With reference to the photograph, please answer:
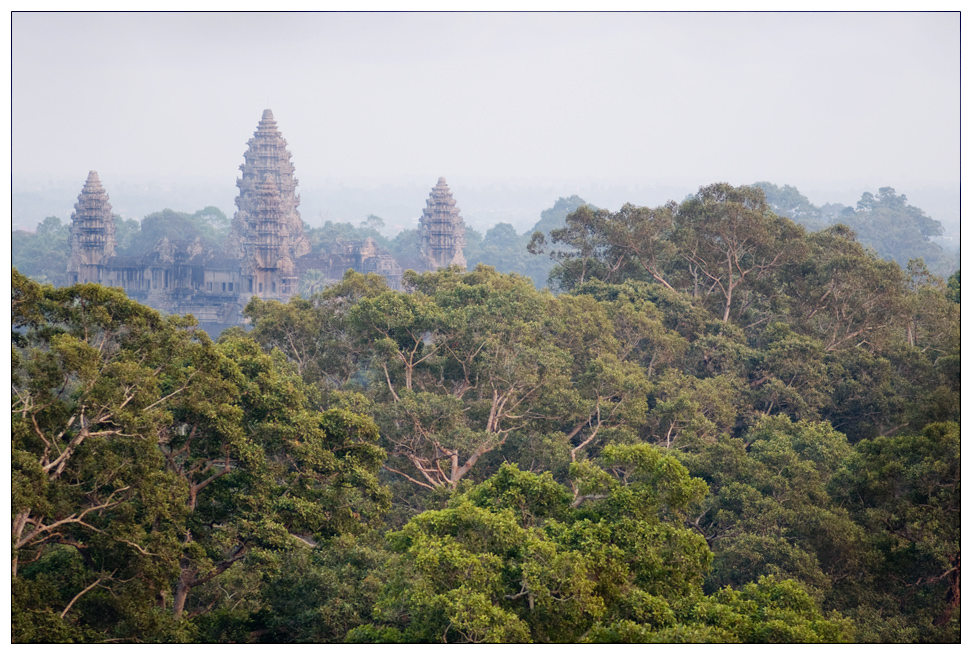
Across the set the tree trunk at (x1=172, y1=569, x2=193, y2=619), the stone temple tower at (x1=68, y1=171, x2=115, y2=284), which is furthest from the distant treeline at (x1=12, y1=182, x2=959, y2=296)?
the tree trunk at (x1=172, y1=569, x2=193, y2=619)

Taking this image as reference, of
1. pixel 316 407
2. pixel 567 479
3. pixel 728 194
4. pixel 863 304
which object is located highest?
pixel 728 194

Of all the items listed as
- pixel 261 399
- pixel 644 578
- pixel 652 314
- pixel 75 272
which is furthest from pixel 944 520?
pixel 75 272

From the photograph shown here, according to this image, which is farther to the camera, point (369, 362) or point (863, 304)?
point (863, 304)

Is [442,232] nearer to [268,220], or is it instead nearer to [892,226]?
[268,220]

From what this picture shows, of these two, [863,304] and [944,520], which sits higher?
[863,304]

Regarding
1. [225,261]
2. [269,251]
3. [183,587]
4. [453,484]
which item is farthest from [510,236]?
[183,587]

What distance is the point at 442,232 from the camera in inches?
3172

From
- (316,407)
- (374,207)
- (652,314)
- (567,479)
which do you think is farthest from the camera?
(374,207)

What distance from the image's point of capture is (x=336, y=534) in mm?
15898

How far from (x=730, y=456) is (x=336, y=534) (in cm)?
799

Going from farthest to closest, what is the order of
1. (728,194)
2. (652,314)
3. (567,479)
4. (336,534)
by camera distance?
(728,194) < (652,314) < (567,479) < (336,534)

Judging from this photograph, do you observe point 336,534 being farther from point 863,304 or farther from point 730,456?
point 863,304

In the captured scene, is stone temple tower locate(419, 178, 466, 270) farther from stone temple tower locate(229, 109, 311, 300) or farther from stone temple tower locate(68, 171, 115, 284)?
stone temple tower locate(68, 171, 115, 284)

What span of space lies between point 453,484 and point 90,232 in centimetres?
6079
